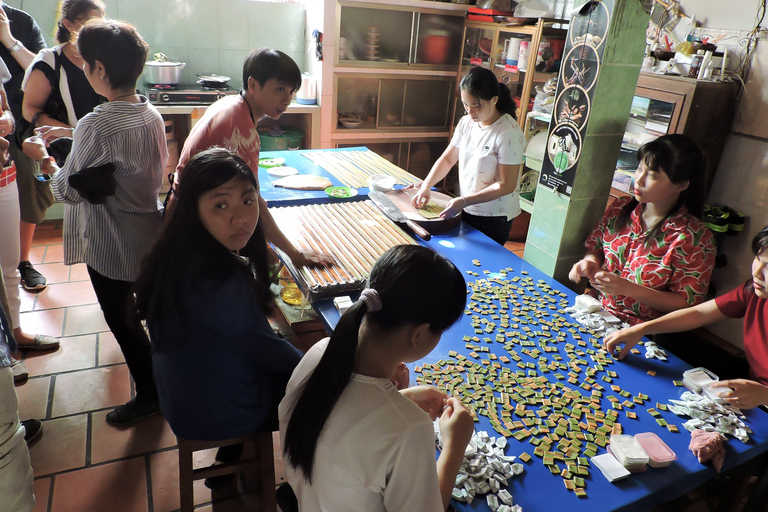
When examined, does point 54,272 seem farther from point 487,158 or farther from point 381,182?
point 487,158

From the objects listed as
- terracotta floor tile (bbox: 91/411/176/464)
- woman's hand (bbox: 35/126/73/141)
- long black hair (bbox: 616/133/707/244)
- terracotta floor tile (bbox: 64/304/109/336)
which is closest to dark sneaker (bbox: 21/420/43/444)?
terracotta floor tile (bbox: 91/411/176/464)

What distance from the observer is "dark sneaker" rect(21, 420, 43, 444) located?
2240mm

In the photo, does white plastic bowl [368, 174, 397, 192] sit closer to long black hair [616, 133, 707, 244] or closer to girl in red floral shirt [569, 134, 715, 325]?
girl in red floral shirt [569, 134, 715, 325]

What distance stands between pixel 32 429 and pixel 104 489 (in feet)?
1.66

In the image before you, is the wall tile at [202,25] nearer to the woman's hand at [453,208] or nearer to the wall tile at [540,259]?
the woman's hand at [453,208]

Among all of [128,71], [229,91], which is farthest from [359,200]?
[229,91]

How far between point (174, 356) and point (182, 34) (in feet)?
14.1

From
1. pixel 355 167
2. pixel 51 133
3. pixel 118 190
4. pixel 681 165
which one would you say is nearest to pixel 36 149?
pixel 51 133

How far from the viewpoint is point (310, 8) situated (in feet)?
16.2

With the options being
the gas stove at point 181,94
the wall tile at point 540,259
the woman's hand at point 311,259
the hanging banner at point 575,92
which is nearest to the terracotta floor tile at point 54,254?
the gas stove at point 181,94

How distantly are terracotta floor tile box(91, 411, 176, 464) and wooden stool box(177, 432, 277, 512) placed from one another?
27.9 inches

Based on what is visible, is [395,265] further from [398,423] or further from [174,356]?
[174,356]

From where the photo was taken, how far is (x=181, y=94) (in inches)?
173

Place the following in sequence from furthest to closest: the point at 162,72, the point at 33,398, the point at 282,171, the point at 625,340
Answer: the point at 162,72 < the point at 282,171 < the point at 33,398 < the point at 625,340
